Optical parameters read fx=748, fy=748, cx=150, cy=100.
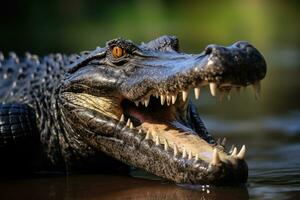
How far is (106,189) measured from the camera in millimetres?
4977

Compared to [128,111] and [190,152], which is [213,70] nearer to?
[190,152]

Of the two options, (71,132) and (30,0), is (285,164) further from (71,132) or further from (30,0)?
(30,0)

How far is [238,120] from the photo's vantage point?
834 cm

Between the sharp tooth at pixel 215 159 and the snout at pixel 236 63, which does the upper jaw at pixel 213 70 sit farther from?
the sharp tooth at pixel 215 159

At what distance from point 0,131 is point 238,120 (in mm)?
3338

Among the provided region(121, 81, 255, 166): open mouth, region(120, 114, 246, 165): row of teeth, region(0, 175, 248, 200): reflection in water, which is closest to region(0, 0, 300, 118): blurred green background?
region(121, 81, 255, 166): open mouth

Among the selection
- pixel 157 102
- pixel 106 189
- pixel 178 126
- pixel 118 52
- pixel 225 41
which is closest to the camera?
pixel 106 189

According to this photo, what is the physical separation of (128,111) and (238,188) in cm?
106

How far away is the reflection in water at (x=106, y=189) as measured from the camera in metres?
4.58

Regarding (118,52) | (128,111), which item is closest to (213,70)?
(128,111)

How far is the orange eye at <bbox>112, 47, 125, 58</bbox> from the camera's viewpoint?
539cm

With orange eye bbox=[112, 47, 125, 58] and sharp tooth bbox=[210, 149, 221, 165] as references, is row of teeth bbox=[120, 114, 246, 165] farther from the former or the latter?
orange eye bbox=[112, 47, 125, 58]

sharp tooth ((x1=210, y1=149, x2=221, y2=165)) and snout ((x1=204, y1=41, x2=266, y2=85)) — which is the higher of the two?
snout ((x1=204, y1=41, x2=266, y2=85))

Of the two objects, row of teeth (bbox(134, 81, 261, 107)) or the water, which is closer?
row of teeth (bbox(134, 81, 261, 107))
